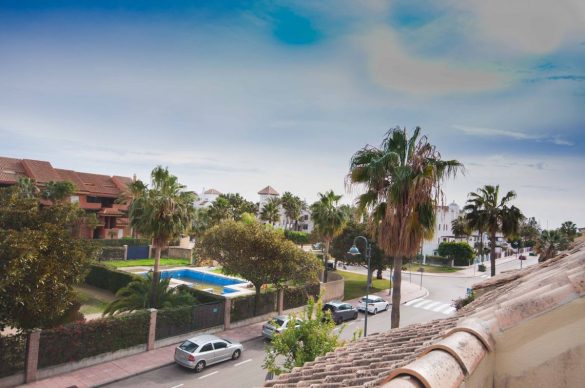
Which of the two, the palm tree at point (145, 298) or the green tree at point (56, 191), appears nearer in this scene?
the palm tree at point (145, 298)

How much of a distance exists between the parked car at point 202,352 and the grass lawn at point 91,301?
11.6m

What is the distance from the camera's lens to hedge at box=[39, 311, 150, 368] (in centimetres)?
1647

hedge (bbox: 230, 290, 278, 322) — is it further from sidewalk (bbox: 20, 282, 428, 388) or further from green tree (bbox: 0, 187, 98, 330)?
green tree (bbox: 0, 187, 98, 330)

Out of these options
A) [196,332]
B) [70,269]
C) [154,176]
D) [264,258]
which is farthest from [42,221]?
[264,258]

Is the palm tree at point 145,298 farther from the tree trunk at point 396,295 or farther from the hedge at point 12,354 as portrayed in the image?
the tree trunk at point 396,295

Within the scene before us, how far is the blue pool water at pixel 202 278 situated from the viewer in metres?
41.1

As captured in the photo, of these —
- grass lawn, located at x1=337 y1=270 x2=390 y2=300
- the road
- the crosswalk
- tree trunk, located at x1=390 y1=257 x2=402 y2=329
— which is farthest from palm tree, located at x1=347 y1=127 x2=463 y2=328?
grass lawn, located at x1=337 y1=270 x2=390 y2=300

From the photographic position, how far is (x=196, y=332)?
888 inches

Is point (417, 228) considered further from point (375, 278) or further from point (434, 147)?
point (375, 278)

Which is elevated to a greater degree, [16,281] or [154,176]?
[154,176]

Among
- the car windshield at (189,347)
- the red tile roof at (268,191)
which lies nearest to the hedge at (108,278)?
the car windshield at (189,347)

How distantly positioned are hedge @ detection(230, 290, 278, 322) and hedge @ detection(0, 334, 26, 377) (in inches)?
465

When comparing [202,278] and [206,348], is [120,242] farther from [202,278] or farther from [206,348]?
[206,348]

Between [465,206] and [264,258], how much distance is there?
1867 centimetres
